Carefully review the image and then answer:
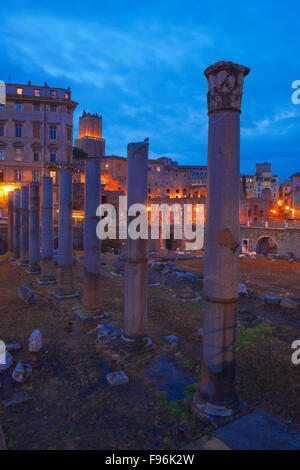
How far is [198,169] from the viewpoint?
110 metres

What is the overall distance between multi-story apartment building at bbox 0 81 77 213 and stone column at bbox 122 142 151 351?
40217 millimetres

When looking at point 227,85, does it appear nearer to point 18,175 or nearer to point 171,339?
point 171,339

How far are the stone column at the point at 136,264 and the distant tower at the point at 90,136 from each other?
Answer: 7196cm

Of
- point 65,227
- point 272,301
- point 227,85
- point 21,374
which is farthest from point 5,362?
point 272,301

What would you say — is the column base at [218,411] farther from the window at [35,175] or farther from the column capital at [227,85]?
the window at [35,175]

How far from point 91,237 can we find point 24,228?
A: 1249cm

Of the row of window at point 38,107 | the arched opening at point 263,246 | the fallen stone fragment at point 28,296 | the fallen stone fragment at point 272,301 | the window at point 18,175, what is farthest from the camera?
the row of window at point 38,107

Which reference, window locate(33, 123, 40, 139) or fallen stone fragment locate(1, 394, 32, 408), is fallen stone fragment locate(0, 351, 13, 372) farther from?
window locate(33, 123, 40, 139)

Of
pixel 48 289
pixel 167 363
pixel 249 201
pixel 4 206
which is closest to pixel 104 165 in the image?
pixel 4 206

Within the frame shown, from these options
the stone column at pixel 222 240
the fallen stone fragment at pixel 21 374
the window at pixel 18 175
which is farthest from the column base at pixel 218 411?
the window at pixel 18 175

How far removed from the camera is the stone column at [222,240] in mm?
5102

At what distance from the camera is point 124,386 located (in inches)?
257

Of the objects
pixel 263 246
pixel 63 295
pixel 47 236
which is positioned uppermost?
pixel 47 236
